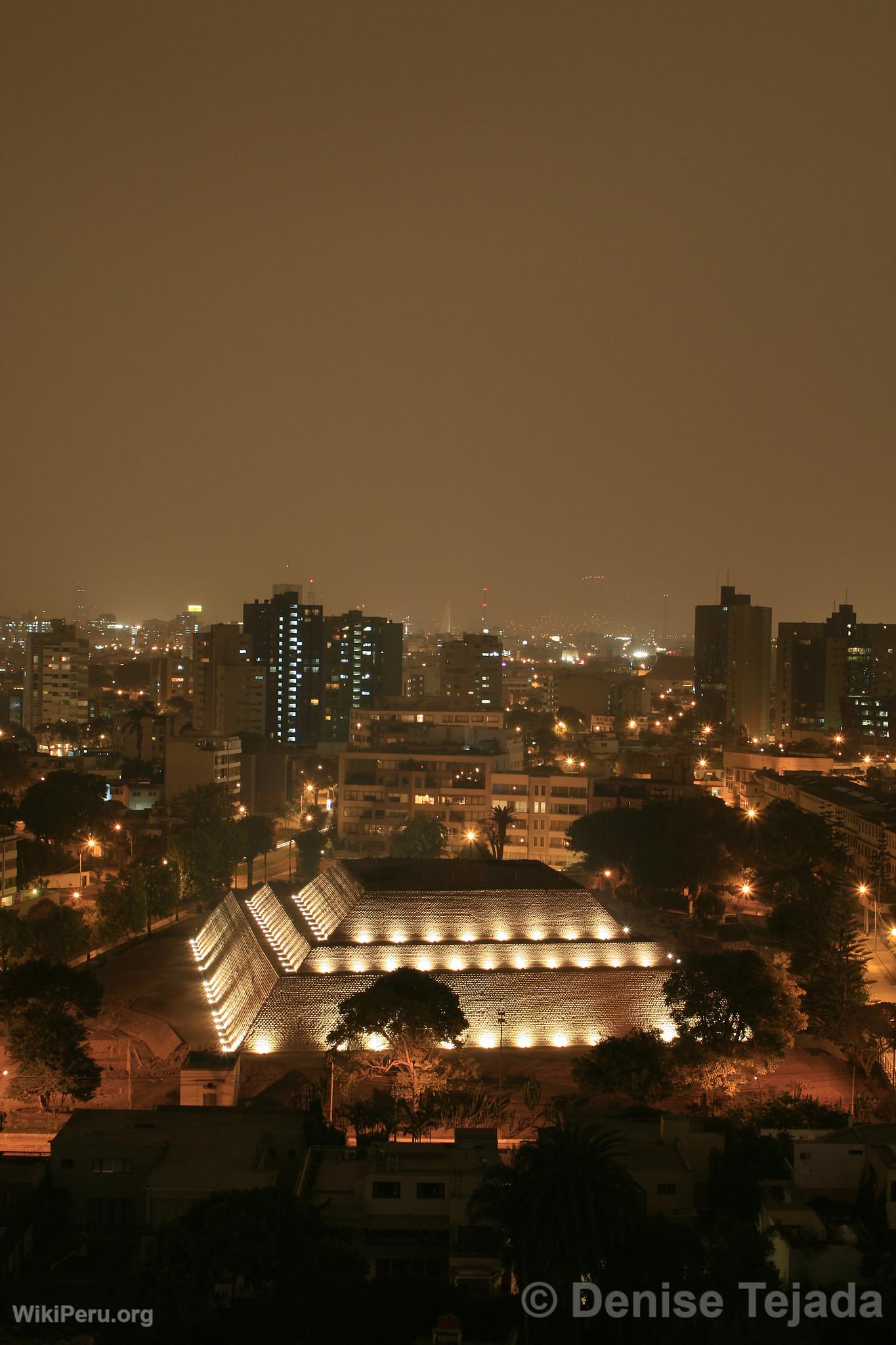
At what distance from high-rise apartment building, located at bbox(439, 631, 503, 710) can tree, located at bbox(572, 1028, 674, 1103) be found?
6038 cm

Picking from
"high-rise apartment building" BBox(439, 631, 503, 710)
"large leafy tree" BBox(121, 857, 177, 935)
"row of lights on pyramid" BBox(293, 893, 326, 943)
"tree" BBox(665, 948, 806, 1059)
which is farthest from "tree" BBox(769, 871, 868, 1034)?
"high-rise apartment building" BBox(439, 631, 503, 710)

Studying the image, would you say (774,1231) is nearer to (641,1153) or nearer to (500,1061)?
(641,1153)

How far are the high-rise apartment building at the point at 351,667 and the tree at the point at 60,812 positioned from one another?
36282mm

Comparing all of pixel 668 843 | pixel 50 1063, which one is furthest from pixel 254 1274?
pixel 668 843

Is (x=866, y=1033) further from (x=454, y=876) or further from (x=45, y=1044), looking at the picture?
(x=45, y=1044)

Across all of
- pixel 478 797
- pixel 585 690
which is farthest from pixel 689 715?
pixel 478 797

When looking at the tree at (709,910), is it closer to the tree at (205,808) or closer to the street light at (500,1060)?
the street light at (500,1060)

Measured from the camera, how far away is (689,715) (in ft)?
259

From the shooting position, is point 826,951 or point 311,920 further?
point 311,920

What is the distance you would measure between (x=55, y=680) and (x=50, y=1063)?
6139cm

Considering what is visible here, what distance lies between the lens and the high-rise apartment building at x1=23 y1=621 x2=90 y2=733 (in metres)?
76.9

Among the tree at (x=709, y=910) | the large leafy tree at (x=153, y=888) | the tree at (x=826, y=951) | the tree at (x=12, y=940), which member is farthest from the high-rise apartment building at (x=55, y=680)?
the tree at (x=826, y=951)

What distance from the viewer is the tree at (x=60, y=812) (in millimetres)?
36031

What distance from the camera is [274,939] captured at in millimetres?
23906
